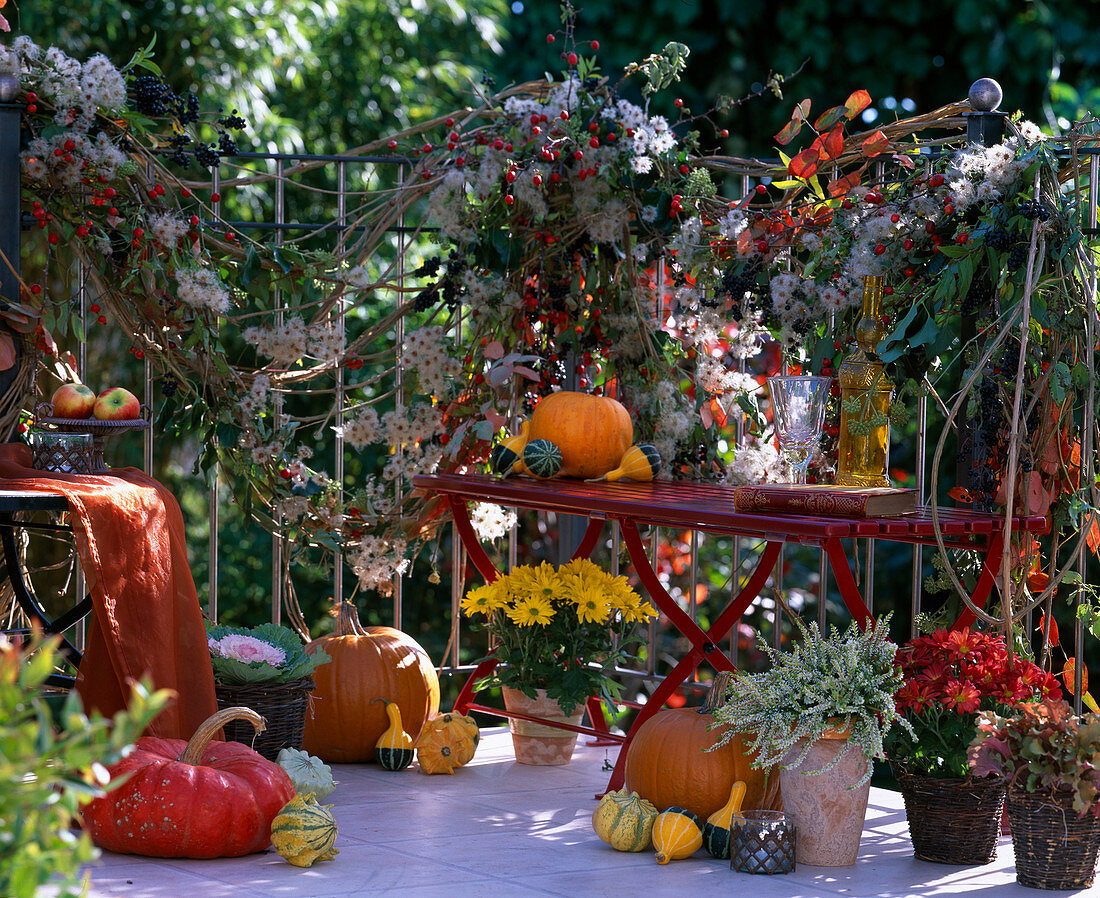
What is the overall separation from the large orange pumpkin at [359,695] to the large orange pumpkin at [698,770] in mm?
933

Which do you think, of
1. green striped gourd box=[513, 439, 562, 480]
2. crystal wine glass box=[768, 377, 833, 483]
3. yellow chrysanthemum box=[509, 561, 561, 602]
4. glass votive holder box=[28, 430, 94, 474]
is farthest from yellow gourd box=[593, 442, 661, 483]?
glass votive holder box=[28, 430, 94, 474]

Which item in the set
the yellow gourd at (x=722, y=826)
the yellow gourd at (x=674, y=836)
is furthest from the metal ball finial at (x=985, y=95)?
the yellow gourd at (x=674, y=836)

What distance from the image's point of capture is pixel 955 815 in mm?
2994

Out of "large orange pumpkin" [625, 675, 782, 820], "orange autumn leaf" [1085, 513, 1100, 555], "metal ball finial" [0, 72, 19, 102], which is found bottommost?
"large orange pumpkin" [625, 675, 782, 820]

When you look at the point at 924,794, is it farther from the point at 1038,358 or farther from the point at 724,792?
the point at 1038,358

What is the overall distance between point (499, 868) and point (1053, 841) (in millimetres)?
1095

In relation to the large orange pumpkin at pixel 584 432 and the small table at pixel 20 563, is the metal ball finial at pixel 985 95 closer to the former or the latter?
the large orange pumpkin at pixel 584 432

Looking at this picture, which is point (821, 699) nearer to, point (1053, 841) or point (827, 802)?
point (827, 802)

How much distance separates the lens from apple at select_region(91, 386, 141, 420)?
134 inches

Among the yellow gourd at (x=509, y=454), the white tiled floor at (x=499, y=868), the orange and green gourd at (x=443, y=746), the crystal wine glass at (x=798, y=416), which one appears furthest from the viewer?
the yellow gourd at (x=509, y=454)

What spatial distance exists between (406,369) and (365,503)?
42 cm

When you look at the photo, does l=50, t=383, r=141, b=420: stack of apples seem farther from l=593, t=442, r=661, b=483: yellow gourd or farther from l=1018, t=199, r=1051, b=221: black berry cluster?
l=1018, t=199, r=1051, b=221: black berry cluster

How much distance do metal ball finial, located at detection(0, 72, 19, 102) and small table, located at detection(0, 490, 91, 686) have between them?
1096 millimetres

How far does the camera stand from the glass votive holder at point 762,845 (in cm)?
295
